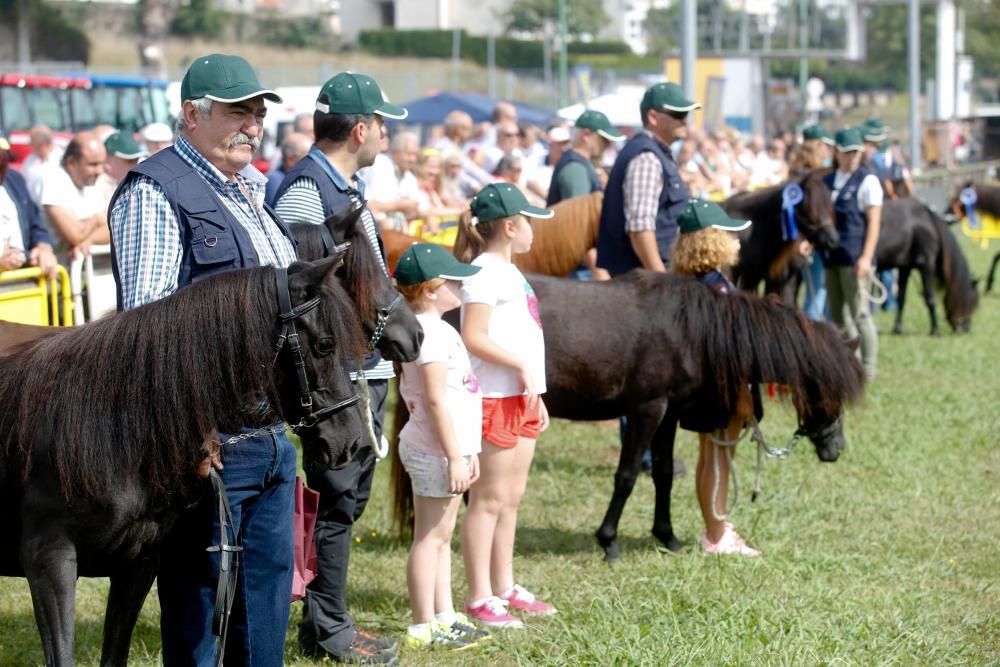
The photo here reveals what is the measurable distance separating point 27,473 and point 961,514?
5390 millimetres

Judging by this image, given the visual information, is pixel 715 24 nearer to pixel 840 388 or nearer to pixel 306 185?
pixel 840 388

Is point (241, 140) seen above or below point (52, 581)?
above

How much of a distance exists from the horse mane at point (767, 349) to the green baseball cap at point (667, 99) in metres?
1.33

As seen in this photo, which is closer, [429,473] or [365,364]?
[365,364]

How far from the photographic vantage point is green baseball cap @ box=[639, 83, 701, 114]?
7305mm

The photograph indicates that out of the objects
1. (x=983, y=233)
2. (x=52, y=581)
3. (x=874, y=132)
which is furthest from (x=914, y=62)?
(x=52, y=581)

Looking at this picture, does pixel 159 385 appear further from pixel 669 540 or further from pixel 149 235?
pixel 669 540

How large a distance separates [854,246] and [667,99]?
4.25 metres

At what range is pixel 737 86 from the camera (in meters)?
35.0

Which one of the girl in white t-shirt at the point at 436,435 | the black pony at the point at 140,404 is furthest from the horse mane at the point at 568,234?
the black pony at the point at 140,404

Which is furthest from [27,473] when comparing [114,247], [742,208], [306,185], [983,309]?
[983,309]

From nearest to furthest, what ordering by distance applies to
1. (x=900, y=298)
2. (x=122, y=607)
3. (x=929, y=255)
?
(x=122, y=607), (x=929, y=255), (x=900, y=298)

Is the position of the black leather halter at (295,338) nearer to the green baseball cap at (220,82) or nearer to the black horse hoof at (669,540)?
the green baseball cap at (220,82)

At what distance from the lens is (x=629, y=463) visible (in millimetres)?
6520
